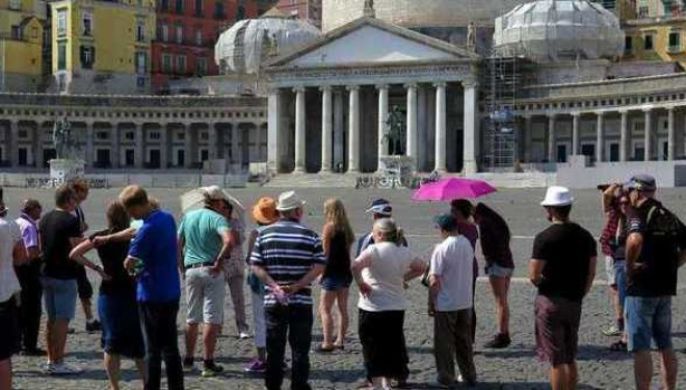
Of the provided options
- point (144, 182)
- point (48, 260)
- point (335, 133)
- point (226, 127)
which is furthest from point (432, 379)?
point (226, 127)

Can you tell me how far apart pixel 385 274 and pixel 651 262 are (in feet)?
8.73

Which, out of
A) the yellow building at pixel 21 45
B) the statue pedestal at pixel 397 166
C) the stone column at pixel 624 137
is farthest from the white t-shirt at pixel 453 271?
the yellow building at pixel 21 45

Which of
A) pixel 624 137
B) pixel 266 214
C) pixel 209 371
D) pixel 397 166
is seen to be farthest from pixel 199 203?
pixel 624 137

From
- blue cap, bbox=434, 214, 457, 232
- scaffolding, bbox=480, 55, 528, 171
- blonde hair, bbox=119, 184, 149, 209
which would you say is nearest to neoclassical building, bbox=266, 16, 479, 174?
scaffolding, bbox=480, 55, 528, 171

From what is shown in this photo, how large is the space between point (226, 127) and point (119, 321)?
80.1 metres

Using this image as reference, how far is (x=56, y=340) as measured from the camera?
43.2 ft

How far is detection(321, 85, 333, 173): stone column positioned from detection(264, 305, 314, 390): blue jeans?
6947cm

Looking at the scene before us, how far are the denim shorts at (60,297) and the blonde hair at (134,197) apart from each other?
2.72 metres

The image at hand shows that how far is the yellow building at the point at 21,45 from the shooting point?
90125 mm

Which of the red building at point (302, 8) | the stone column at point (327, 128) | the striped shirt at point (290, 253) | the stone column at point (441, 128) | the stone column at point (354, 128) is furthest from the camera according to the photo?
the red building at point (302, 8)

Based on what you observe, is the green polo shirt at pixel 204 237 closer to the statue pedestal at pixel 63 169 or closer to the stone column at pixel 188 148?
the statue pedestal at pixel 63 169

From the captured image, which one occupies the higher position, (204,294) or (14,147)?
(14,147)

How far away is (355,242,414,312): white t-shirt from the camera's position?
1192 centimetres

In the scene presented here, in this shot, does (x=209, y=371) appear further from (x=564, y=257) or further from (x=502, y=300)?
(x=564, y=257)
